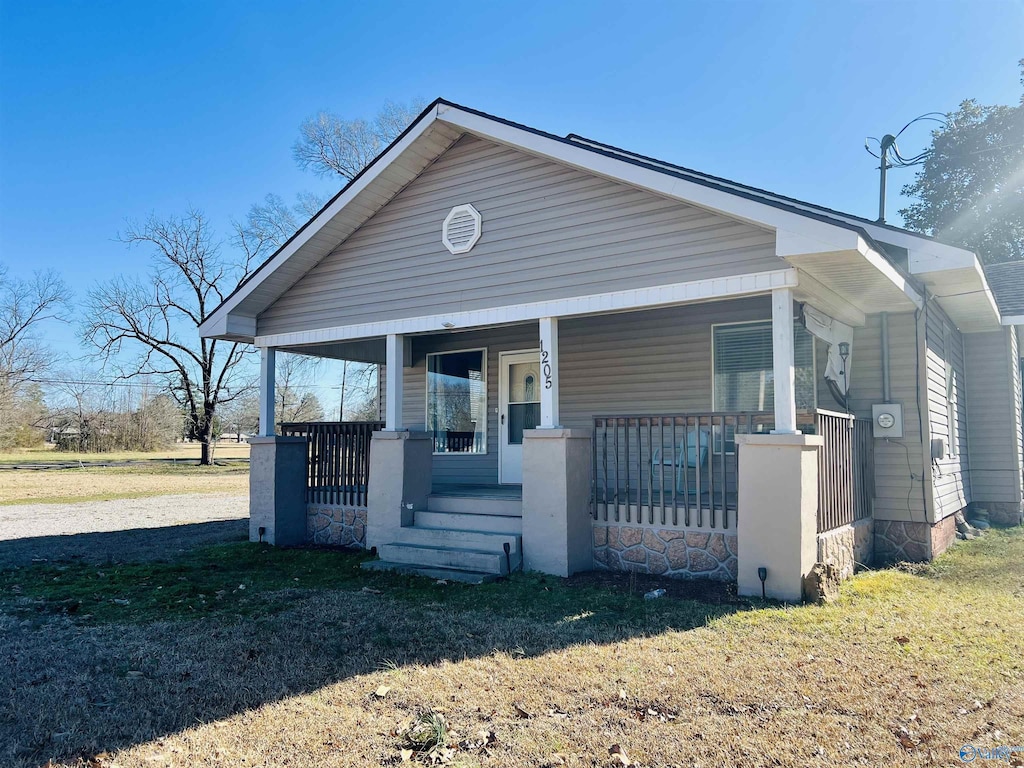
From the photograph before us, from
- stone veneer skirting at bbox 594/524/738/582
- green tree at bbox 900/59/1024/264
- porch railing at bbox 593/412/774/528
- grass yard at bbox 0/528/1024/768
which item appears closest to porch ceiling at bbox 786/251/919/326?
porch railing at bbox 593/412/774/528

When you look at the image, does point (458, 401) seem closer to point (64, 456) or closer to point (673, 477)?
point (673, 477)

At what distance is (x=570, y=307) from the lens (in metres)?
6.91

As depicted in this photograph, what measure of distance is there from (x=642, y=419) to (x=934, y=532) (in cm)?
374

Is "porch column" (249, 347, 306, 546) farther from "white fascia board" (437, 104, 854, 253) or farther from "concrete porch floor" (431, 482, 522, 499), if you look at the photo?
"white fascia board" (437, 104, 854, 253)

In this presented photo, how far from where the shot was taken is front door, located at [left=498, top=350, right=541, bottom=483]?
9.62m

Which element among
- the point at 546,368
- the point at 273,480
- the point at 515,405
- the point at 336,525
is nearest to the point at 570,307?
the point at 546,368

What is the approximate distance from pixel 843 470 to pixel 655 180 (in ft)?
11.3

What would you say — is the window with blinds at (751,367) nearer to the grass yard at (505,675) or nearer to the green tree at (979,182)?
the grass yard at (505,675)

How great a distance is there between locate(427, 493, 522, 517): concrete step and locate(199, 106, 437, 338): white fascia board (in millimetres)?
3590

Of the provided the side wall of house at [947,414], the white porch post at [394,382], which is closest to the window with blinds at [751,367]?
the side wall of house at [947,414]

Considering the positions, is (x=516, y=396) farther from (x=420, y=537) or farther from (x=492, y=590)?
(x=492, y=590)

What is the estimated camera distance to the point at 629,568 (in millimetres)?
6750

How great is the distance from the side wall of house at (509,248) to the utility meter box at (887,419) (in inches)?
116

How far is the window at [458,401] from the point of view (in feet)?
33.2
